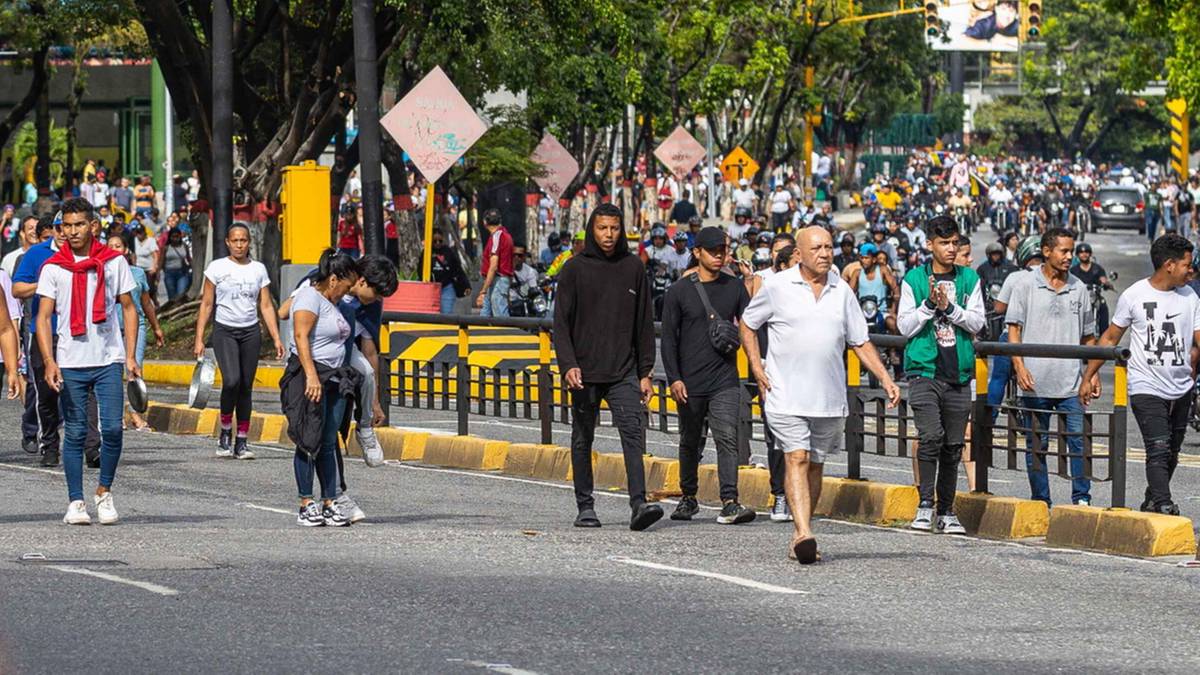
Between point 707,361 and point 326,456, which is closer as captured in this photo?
point 326,456

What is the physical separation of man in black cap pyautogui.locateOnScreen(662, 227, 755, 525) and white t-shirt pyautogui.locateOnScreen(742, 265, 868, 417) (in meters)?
1.69

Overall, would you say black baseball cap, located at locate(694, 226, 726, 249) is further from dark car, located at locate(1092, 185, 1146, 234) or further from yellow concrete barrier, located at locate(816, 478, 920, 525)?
dark car, located at locate(1092, 185, 1146, 234)

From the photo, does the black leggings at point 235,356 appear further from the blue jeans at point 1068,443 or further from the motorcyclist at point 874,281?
the motorcyclist at point 874,281

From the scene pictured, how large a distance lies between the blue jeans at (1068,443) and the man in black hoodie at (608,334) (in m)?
2.19

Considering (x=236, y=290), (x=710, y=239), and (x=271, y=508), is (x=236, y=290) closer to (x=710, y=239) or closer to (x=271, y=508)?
(x=271, y=508)

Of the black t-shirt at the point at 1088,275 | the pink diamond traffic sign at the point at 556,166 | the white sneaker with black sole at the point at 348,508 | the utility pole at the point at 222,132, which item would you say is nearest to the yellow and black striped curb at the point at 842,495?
the white sneaker with black sole at the point at 348,508

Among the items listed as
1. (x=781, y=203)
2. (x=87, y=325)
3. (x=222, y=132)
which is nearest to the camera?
(x=87, y=325)

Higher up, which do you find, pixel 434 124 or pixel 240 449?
pixel 434 124

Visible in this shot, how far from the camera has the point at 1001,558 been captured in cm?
1242

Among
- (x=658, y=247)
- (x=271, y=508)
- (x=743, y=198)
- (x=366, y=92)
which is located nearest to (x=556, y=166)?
(x=658, y=247)

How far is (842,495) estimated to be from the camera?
1466 cm

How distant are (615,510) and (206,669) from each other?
6.64m

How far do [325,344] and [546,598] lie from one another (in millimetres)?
3276

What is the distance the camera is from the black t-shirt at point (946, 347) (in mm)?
13289
